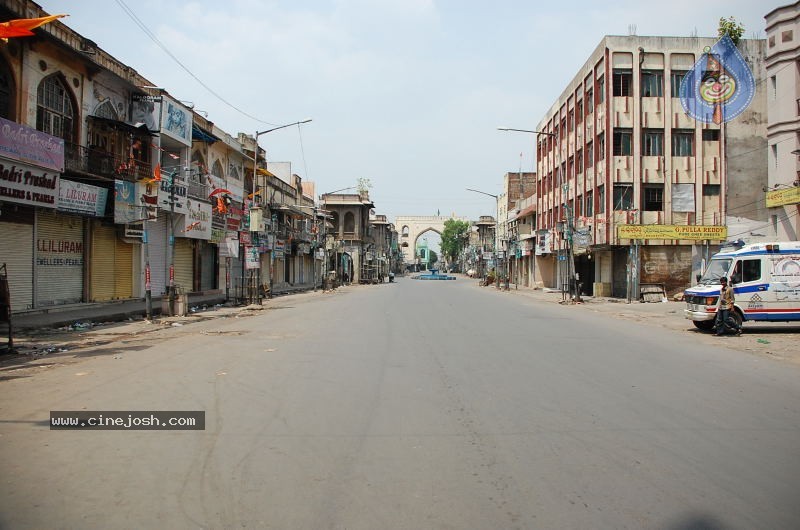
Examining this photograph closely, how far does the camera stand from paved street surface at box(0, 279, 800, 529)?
4344 mm

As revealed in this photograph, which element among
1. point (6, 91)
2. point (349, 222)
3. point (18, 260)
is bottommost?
point (18, 260)

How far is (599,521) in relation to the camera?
4180 millimetres

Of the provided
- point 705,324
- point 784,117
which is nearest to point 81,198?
point 705,324

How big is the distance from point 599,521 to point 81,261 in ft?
79.1

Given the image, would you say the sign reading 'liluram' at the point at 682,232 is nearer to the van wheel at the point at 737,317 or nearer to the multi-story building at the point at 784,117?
the multi-story building at the point at 784,117

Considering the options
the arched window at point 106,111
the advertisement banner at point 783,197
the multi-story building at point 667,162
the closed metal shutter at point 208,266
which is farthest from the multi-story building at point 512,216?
the arched window at point 106,111

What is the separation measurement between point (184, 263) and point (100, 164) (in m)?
11.8

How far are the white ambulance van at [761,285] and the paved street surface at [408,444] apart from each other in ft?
20.9

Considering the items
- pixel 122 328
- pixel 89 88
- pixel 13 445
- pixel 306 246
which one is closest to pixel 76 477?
pixel 13 445

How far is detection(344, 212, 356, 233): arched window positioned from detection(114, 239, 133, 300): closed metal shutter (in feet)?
204

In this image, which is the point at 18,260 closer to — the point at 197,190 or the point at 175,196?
the point at 175,196

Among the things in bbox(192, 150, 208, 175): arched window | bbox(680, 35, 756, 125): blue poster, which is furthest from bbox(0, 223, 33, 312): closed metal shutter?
bbox(680, 35, 756, 125): blue poster

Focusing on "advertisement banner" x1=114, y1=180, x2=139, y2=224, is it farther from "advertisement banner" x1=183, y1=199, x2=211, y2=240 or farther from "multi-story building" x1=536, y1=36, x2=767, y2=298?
"multi-story building" x1=536, y1=36, x2=767, y2=298

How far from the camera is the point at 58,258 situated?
22.1 m
